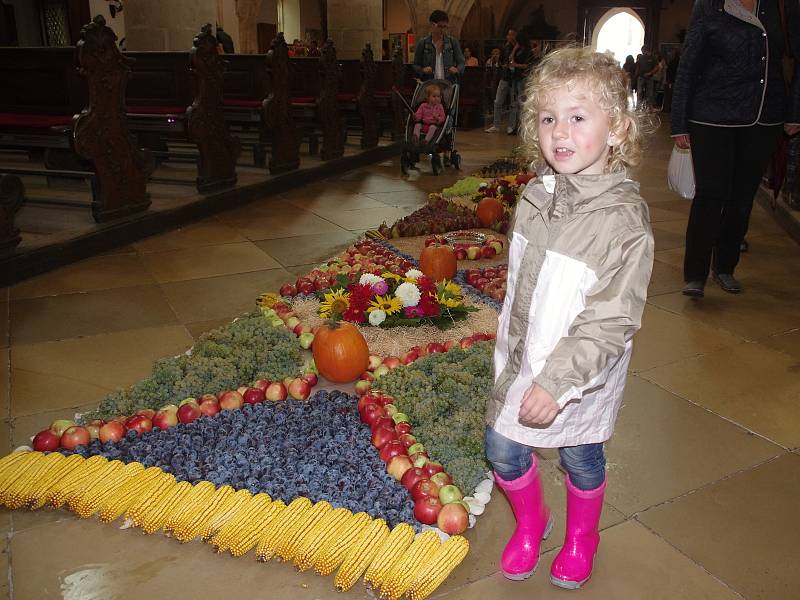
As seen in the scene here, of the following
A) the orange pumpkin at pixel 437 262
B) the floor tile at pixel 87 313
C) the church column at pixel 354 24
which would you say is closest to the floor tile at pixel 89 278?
the floor tile at pixel 87 313

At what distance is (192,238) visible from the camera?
607 cm

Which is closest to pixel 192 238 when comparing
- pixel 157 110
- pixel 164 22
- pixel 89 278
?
pixel 89 278

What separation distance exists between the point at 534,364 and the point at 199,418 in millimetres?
1603

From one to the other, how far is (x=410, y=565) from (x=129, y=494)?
3.31ft

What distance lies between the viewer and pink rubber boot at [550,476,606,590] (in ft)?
6.60

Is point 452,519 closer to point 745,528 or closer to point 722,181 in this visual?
point 745,528

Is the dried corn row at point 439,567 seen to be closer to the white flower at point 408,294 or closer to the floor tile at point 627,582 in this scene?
the floor tile at point 627,582

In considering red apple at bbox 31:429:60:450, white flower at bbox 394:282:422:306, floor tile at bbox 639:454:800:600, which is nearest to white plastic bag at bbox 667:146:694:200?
white flower at bbox 394:282:422:306

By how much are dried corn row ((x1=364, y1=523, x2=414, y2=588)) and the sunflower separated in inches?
74.4

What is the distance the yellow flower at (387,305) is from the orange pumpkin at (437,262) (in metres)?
0.75

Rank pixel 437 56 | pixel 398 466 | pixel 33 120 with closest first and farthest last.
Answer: pixel 398 466, pixel 33 120, pixel 437 56

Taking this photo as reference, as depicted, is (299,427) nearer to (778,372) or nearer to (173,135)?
(778,372)

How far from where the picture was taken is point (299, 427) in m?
2.79

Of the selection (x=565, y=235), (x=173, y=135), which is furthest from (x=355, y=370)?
(x=173, y=135)
